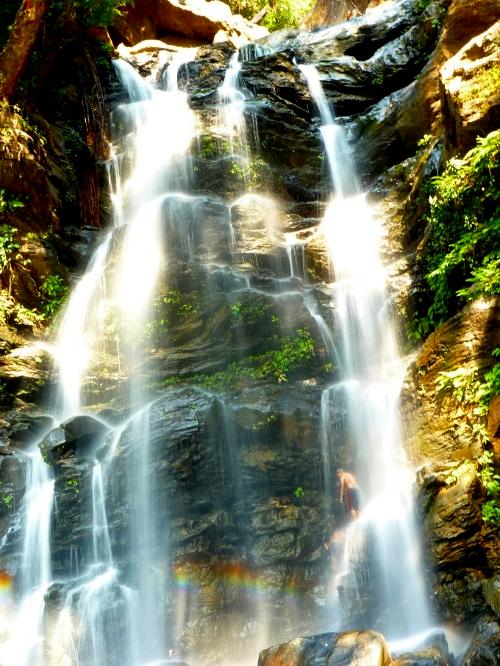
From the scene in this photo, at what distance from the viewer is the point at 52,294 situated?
1154 cm

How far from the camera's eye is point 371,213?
12094mm

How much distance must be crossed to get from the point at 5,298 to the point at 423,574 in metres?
9.47

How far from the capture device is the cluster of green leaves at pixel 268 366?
9.64 metres

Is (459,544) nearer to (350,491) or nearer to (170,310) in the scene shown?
(350,491)

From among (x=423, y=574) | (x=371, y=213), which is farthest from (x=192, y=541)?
(x=371, y=213)

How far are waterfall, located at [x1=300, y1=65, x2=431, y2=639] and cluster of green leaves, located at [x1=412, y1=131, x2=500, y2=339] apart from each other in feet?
3.37

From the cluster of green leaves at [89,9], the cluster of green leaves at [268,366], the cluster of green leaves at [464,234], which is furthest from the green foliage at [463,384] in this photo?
the cluster of green leaves at [89,9]

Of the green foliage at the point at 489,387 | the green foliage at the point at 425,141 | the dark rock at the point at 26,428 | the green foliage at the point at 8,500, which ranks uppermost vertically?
the green foliage at the point at 425,141

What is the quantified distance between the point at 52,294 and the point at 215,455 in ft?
18.8

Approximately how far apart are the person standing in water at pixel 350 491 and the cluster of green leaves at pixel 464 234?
2.93 m

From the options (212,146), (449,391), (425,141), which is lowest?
(449,391)

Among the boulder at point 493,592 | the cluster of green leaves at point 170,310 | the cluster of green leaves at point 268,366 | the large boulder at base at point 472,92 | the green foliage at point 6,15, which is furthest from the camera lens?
the green foliage at point 6,15

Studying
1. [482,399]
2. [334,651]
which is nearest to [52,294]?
[482,399]

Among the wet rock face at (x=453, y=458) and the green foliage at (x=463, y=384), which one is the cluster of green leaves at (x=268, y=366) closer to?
the wet rock face at (x=453, y=458)
